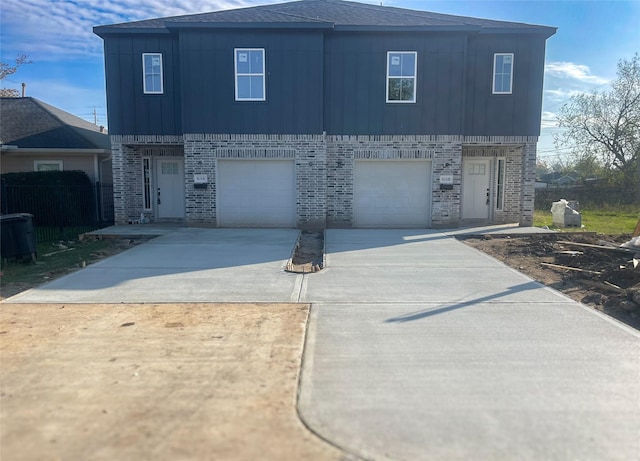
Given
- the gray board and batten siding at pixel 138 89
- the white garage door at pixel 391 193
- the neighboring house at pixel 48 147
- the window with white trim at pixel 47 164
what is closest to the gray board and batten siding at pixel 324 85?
the gray board and batten siding at pixel 138 89

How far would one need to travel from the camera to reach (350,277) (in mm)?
8344

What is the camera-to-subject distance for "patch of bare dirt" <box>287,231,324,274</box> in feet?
31.0

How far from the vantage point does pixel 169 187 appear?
17.0 metres

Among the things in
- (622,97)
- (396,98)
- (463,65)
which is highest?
(622,97)

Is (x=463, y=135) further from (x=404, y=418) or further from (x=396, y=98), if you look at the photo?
(x=404, y=418)

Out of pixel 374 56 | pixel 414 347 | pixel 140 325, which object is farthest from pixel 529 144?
pixel 140 325

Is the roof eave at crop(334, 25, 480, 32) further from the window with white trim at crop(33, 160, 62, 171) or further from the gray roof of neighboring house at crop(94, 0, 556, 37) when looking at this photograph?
the window with white trim at crop(33, 160, 62, 171)

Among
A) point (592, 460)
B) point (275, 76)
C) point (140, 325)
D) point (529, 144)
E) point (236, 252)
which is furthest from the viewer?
point (529, 144)

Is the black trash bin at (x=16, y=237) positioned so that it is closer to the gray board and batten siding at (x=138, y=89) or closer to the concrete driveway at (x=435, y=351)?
the concrete driveway at (x=435, y=351)

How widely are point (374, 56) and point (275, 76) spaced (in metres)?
3.27

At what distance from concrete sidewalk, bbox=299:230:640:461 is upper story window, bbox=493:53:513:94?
32.9 ft

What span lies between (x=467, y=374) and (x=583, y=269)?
5553 mm

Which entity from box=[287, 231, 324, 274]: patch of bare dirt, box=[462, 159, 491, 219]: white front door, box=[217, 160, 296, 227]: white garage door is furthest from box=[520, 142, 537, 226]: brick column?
box=[217, 160, 296, 227]: white garage door

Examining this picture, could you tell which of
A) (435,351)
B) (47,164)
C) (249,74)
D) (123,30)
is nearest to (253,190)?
(249,74)
